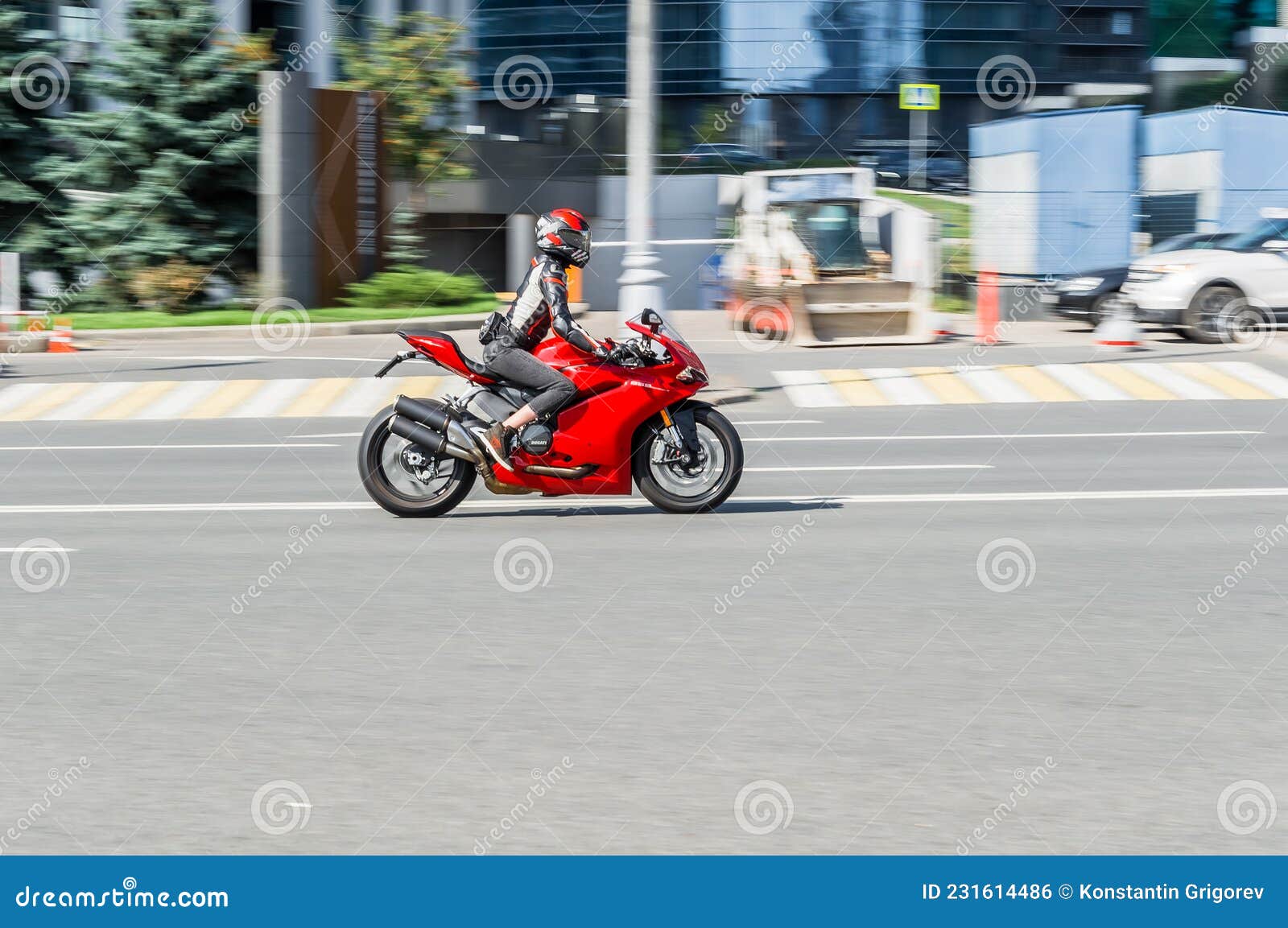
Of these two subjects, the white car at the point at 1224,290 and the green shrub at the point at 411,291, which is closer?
the white car at the point at 1224,290

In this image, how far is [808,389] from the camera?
1745cm

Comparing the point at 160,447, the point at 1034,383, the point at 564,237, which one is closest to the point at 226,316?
the point at 160,447

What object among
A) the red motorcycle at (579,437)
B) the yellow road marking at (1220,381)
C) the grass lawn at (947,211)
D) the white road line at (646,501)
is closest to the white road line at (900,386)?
the yellow road marking at (1220,381)

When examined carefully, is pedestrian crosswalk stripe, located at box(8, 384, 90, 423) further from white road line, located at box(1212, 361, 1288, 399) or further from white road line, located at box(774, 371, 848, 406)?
white road line, located at box(1212, 361, 1288, 399)

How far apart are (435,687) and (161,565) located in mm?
3065

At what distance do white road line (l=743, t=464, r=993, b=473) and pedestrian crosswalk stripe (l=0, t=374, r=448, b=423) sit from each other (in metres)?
4.33

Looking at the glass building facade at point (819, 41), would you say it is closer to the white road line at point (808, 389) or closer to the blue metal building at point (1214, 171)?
the blue metal building at point (1214, 171)

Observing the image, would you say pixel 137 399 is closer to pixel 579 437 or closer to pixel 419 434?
pixel 419 434

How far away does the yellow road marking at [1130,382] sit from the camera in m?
16.7

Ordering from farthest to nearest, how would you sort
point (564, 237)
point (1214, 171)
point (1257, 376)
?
1. point (1214, 171)
2. point (1257, 376)
3. point (564, 237)

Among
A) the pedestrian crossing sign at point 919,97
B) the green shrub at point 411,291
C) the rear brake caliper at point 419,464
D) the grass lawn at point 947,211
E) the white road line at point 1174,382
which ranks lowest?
the white road line at point 1174,382

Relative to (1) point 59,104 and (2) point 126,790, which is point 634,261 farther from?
(1) point 59,104

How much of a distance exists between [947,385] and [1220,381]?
293 centimetres

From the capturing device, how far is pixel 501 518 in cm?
994
